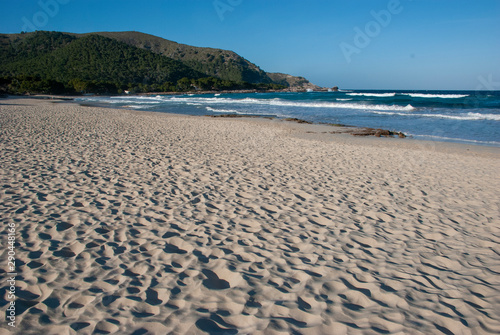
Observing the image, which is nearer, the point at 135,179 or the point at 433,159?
the point at 135,179

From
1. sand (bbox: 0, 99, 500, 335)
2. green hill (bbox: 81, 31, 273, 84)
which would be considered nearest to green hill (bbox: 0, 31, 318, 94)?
green hill (bbox: 81, 31, 273, 84)

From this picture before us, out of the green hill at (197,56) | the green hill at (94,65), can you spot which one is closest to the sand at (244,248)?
the green hill at (94,65)

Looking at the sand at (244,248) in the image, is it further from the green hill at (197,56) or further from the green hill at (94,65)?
the green hill at (197,56)

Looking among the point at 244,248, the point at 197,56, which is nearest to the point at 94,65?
the point at 197,56

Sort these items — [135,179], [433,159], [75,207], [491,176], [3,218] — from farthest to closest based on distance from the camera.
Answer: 1. [433,159]
2. [491,176]
3. [135,179]
4. [75,207]
5. [3,218]

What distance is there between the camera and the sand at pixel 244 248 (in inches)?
91.7

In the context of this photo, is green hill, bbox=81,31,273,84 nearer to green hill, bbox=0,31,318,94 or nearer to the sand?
green hill, bbox=0,31,318,94

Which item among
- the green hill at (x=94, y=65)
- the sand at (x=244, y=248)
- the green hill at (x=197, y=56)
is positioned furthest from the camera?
the green hill at (x=197, y=56)

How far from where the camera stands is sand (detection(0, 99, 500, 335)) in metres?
2.33

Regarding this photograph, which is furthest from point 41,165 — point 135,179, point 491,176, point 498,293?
point 491,176

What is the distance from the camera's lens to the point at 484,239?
154 inches

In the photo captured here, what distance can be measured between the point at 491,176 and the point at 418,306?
6.57 metres

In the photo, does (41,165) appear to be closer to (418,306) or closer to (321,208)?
(321,208)

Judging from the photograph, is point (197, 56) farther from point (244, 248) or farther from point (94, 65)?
point (244, 248)
